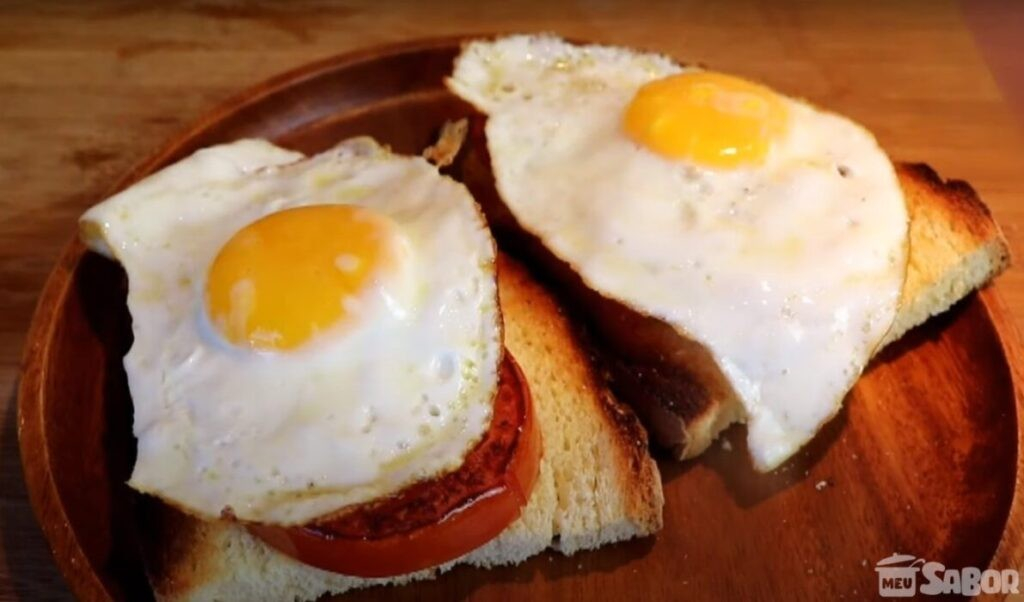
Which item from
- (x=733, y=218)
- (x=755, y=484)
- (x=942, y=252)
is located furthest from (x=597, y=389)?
(x=942, y=252)

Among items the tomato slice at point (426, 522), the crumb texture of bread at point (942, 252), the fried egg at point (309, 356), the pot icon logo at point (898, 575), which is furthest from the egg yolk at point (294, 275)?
the pot icon logo at point (898, 575)

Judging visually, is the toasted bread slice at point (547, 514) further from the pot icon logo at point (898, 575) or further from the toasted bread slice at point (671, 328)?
the pot icon logo at point (898, 575)

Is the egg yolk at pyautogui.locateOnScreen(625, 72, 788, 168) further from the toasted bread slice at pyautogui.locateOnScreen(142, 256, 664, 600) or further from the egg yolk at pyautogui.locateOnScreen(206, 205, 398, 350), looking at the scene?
the egg yolk at pyautogui.locateOnScreen(206, 205, 398, 350)

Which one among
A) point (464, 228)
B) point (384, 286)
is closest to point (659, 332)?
point (464, 228)

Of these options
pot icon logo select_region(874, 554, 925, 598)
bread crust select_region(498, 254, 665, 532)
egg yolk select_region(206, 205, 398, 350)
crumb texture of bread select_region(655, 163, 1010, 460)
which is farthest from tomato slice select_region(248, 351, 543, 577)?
pot icon logo select_region(874, 554, 925, 598)

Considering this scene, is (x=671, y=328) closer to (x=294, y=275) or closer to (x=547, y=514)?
(x=547, y=514)

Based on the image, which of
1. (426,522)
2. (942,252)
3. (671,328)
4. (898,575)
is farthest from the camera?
(942,252)
